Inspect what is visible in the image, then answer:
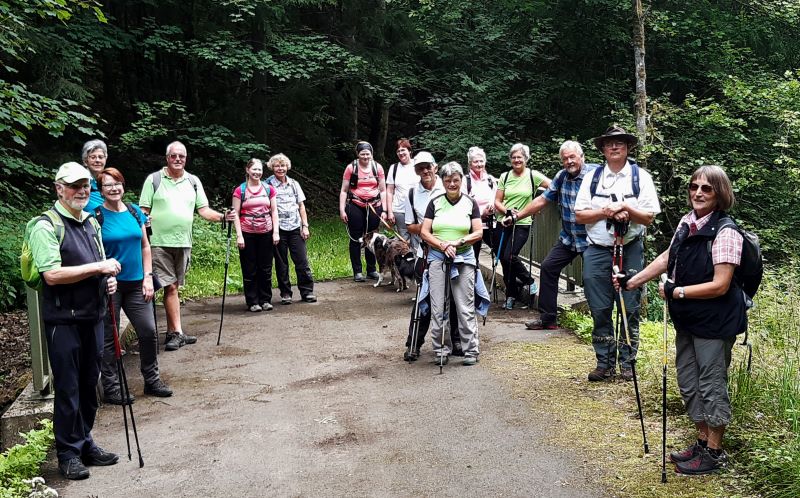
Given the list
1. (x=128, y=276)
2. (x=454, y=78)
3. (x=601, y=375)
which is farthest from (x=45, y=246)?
(x=454, y=78)

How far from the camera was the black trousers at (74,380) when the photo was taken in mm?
4809

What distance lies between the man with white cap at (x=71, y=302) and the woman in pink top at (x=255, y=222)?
169 inches

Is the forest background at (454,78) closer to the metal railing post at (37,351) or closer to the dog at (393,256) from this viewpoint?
the dog at (393,256)

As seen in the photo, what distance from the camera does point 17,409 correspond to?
5605 mm

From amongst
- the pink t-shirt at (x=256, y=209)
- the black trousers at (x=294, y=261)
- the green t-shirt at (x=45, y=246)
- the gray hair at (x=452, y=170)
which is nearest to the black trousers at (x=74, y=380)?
the green t-shirt at (x=45, y=246)

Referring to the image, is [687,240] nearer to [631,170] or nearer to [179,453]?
[631,170]

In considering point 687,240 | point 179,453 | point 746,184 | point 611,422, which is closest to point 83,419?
point 179,453

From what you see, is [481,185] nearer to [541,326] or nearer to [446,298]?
[541,326]

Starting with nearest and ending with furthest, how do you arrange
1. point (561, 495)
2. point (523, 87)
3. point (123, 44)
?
point (561, 495) < point (123, 44) < point (523, 87)

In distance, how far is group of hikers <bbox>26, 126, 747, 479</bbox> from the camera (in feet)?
14.7

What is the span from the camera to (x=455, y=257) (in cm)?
705

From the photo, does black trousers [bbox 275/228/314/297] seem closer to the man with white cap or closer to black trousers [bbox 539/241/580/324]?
black trousers [bbox 539/241/580/324]

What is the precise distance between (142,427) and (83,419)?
0.85 metres

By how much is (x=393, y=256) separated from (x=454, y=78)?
8.03 meters
